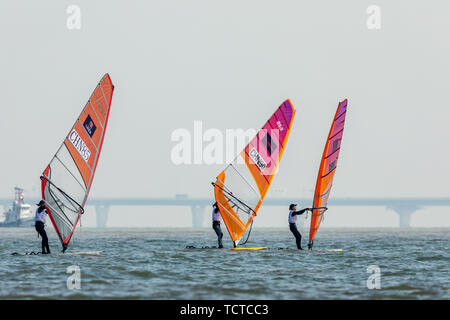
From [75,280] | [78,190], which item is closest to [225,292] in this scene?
[75,280]

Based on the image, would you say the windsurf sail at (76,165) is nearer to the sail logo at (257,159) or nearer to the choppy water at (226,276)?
the choppy water at (226,276)

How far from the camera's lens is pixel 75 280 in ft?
65.5

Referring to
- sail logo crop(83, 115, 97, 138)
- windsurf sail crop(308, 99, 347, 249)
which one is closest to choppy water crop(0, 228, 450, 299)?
windsurf sail crop(308, 99, 347, 249)

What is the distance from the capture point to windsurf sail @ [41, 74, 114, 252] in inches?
1073

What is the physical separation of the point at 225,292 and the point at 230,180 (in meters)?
14.7

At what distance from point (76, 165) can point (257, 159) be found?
8252mm

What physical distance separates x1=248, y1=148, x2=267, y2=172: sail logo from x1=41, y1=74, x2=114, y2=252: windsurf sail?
6797 millimetres

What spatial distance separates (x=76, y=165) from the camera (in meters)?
27.8

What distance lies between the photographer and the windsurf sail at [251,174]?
107ft

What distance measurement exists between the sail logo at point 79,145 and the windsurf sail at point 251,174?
6073mm

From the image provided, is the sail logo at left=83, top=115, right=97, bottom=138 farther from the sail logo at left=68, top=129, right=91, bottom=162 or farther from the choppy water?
the choppy water

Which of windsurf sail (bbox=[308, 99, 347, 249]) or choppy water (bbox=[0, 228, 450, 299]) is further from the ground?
windsurf sail (bbox=[308, 99, 347, 249])

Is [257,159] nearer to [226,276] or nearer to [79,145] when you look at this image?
[79,145]
